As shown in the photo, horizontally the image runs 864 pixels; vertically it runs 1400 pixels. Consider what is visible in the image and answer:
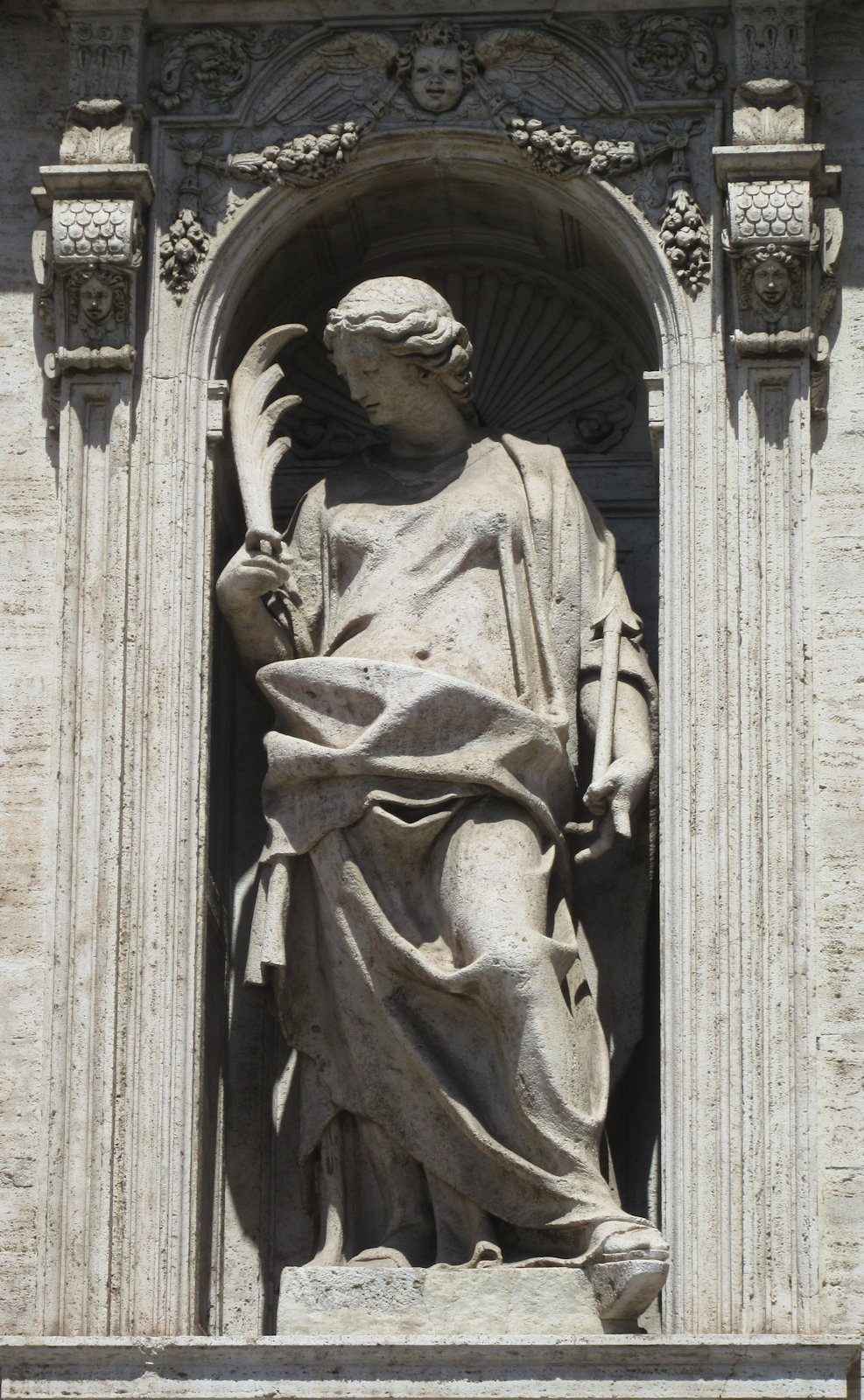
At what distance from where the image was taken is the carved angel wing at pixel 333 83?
1051cm

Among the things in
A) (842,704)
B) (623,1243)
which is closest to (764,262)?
(842,704)

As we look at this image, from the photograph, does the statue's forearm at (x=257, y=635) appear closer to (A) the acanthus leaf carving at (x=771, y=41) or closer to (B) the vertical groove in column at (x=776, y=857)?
(B) the vertical groove in column at (x=776, y=857)

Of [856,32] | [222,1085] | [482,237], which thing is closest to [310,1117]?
[222,1085]

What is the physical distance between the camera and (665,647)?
9875 mm

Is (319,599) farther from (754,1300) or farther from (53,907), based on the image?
(754,1300)

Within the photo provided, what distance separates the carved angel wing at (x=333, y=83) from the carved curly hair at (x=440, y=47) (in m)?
0.04

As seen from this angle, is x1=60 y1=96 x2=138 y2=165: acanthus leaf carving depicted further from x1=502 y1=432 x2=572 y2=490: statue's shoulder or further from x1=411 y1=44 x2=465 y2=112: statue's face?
x1=502 y1=432 x2=572 y2=490: statue's shoulder

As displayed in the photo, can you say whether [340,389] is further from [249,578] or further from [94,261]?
[249,578]

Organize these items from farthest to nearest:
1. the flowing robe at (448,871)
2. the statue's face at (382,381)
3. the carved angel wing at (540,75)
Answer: the carved angel wing at (540,75)
the statue's face at (382,381)
the flowing robe at (448,871)

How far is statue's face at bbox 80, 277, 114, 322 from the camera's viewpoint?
10219 mm

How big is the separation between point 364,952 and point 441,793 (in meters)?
0.49

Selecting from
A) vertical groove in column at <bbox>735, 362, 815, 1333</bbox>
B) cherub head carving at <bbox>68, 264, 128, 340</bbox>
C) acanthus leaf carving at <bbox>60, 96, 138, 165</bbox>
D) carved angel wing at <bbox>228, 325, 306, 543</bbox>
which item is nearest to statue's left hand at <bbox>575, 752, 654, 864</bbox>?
vertical groove in column at <bbox>735, 362, 815, 1333</bbox>

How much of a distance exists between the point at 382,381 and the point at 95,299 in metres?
0.87

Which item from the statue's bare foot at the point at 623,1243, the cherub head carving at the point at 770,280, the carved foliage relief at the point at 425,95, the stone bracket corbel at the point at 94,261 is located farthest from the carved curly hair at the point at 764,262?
the statue's bare foot at the point at 623,1243
